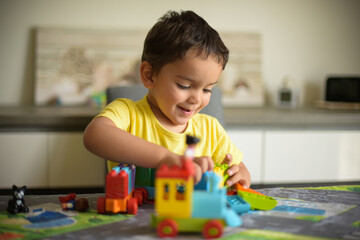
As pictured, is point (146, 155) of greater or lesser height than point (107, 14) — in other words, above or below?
below

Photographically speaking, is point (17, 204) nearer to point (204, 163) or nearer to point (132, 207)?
point (132, 207)

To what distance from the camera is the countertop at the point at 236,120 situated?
1.92m

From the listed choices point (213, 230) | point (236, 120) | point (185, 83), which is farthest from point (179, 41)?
point (236, 120)

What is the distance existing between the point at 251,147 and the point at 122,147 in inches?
52.6

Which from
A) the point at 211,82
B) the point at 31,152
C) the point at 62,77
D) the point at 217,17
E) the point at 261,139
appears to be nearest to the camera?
the point at 211,82

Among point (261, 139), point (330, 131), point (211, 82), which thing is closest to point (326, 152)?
point (330, 131)

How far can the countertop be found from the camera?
1917mm

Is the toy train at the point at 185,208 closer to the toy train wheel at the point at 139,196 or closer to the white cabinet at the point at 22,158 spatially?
the toy train wheel at the point at 139,196

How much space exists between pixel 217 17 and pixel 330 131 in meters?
1.05

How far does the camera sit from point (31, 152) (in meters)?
1.94

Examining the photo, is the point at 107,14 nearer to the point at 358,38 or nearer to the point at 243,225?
the point at 358,38

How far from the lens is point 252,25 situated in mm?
2660

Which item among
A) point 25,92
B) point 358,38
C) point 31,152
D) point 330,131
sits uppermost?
point 358,38

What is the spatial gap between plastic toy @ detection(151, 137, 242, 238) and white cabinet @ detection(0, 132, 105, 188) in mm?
1411
